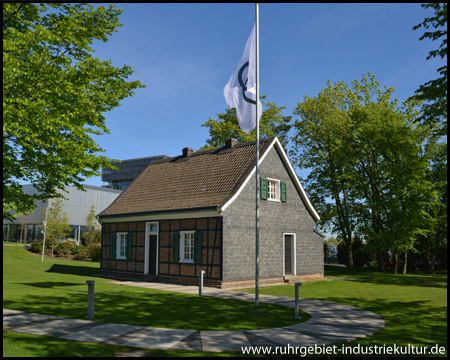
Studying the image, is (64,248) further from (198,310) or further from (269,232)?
(198,310)

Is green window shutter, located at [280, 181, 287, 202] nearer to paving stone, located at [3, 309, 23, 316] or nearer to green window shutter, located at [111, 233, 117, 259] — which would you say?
green window shutter, located at [111, 233, 117, 259]

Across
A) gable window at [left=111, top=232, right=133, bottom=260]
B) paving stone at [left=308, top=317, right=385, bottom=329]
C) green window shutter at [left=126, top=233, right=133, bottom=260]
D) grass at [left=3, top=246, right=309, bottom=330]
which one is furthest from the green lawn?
gable window at [left=111, top=232, right=133, bottom=260]

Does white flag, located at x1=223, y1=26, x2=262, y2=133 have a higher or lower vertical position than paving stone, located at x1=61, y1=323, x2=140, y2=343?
higher

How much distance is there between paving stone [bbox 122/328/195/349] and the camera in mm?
7191

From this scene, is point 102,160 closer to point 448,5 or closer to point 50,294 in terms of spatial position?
point 50,294

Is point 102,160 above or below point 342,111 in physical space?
below

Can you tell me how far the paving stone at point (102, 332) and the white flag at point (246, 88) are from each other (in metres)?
6.59

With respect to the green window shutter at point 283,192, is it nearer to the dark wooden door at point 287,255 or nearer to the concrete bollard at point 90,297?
the dark wooden door at point 287,255

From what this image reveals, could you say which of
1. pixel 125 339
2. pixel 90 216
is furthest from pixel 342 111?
pixel 90 216

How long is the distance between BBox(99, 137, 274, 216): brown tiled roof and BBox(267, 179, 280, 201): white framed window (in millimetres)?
2013

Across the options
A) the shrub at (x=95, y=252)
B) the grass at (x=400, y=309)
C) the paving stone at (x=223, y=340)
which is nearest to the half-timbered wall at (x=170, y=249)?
the grass at (x=400, y=309)

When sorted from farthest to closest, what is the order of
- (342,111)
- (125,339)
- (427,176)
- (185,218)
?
(342,111) < (427,176) < (185,218) < (125,339)

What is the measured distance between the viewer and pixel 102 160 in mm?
14273

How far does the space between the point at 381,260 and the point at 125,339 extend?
2895 cm
